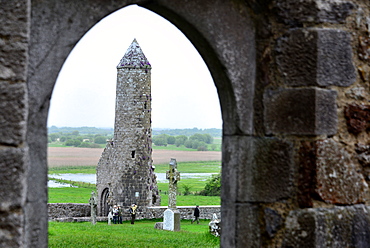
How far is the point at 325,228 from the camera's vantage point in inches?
127

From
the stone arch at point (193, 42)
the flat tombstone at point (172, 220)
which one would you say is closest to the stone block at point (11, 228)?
the stone arch at point (193, 42)

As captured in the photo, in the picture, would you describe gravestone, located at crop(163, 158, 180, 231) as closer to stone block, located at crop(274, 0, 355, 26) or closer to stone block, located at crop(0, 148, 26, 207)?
stone block, located at crop(274, 0, 355, 26)

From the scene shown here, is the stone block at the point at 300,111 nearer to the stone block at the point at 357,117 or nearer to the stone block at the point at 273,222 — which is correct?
the stone block at the point at 357,117

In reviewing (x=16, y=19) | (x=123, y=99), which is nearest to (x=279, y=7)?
(x=16, y=19)

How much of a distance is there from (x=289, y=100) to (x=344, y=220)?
79 centimetres

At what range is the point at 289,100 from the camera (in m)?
3.30

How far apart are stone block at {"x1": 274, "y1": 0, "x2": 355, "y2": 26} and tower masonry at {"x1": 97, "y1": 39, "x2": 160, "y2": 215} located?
871 inches

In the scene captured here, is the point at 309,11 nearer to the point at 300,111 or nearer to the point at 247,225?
the point at 300,111

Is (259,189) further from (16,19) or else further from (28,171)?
(16,19)

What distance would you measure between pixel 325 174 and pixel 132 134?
73.8 feet

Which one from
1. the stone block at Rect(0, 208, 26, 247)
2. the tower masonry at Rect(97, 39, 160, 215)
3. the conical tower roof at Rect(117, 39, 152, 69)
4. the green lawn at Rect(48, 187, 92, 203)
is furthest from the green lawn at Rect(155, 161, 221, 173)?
the stone block at Rect(0, 208, 26, 247)

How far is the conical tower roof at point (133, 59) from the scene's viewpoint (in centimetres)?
2520

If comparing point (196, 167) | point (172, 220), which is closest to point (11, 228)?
point (172, 220)

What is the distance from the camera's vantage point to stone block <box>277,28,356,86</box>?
10.6 feet
